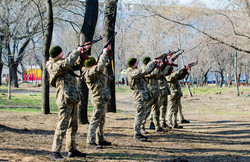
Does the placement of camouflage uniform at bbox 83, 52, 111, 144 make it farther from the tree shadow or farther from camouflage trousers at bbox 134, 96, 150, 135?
the tree shadow

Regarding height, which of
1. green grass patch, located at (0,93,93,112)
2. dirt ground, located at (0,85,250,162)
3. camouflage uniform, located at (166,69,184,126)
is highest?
camouflage uniform, located at (166,69,184,126)

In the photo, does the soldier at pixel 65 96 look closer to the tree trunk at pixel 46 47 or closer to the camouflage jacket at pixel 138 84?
the camouflage jacket at pixel 138 84

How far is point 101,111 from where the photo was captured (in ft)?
21.6

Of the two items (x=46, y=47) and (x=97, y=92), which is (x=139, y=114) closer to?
(x=97, y=92)

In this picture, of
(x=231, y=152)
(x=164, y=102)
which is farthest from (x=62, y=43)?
(x=231, y=152)

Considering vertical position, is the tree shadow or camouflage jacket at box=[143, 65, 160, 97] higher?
camouflage jacket at box=[143, 65, 160, 97]

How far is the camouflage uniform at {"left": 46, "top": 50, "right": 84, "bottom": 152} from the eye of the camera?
528 cm

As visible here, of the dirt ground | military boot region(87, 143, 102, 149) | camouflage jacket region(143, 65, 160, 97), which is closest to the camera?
the dirt ground

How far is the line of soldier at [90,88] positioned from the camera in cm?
534

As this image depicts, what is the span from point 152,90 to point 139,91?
0.89m

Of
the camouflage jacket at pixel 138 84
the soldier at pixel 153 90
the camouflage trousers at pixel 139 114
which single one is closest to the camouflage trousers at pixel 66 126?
the camouflage trousers at pixel 139 114

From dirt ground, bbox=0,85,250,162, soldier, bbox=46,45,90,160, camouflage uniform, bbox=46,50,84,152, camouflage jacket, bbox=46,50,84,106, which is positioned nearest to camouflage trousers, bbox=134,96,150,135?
dirt ground, bbox=0,85,250,162

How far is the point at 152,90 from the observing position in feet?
27.8

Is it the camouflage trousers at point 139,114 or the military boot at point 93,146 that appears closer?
the military boot at point 93,146
